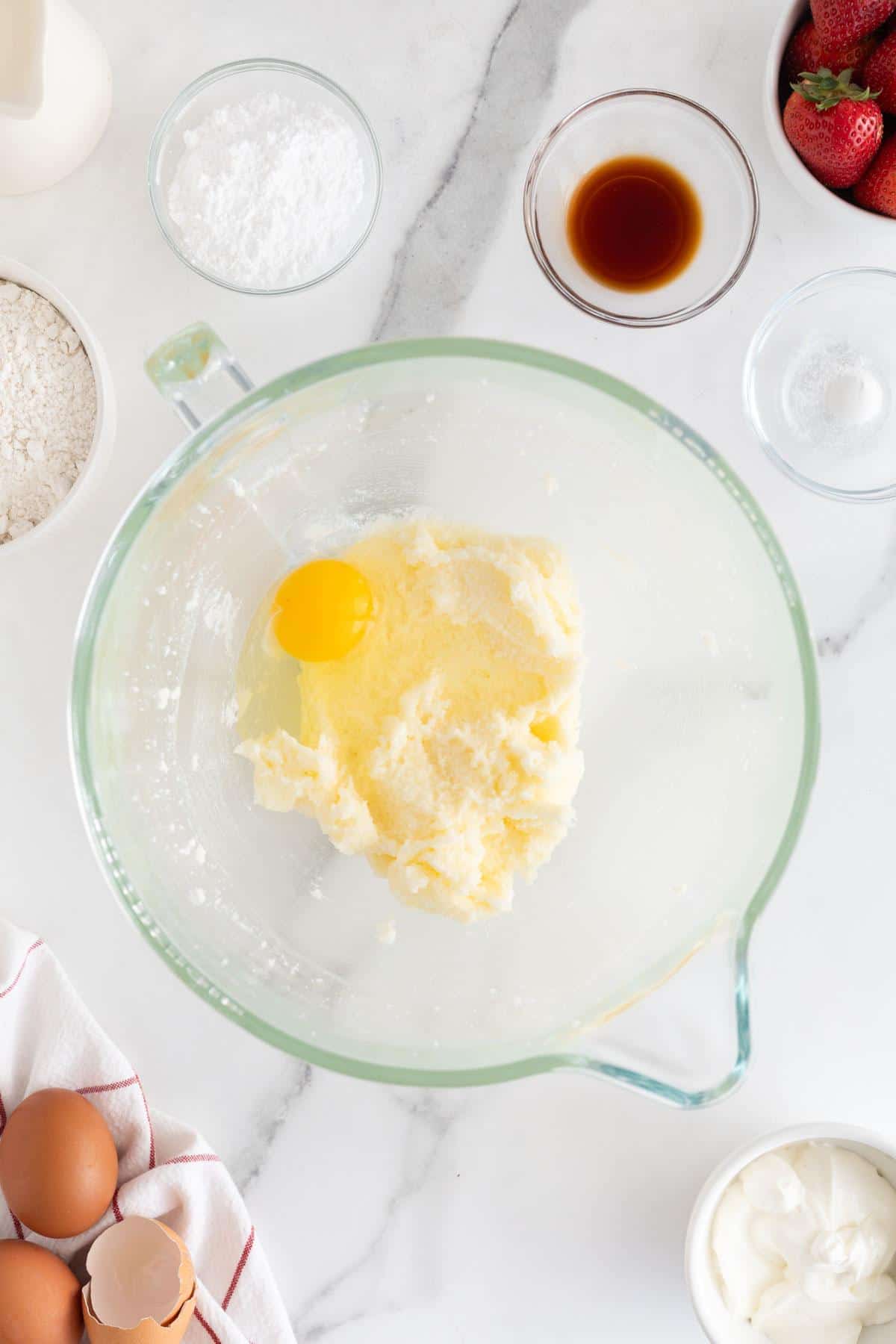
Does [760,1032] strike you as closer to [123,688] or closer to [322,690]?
[322,690]

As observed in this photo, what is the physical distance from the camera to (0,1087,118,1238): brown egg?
1478 mm

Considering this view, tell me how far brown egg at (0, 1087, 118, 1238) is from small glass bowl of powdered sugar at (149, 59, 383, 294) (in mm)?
1152

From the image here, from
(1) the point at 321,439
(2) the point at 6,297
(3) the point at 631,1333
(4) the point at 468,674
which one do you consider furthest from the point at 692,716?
(2) the point at 6,297

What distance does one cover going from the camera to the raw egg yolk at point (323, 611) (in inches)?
56.9

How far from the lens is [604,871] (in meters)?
1.52

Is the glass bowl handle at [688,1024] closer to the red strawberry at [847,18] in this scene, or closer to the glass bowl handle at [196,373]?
the glass bowl handle at [196,373]

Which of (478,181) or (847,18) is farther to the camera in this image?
(478,181)

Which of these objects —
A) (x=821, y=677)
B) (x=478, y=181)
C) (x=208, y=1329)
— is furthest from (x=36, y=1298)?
(x=478, y=181)

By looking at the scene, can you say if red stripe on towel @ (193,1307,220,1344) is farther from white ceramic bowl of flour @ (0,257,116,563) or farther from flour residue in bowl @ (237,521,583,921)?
white ceramic bowl of flour @ (0,257,116,563)

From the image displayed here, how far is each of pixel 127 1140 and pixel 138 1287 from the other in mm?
196

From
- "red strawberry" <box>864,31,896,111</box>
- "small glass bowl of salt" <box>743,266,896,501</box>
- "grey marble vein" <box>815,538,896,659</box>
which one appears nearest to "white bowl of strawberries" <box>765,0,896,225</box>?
"red strawberry" <box>864,31,896,111</box>

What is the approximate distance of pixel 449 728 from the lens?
1453 mm

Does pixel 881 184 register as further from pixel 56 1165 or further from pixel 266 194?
pixel 56 1165

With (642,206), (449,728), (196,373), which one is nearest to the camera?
(196,373)
